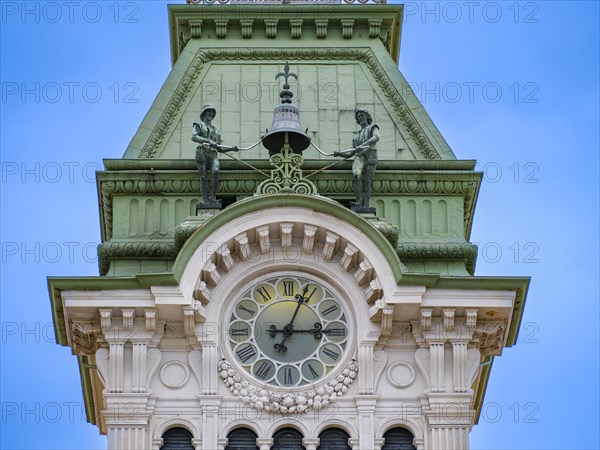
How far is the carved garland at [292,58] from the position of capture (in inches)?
2101

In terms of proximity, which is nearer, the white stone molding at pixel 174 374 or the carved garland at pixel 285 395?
the carved garland at pixel 285 395

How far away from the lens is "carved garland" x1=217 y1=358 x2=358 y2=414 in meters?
48.6

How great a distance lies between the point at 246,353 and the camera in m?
49.4

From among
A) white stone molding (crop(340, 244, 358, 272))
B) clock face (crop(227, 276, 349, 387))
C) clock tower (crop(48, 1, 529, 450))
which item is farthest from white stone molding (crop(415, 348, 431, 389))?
white stone molding (crop(340, 244, 358, 272))

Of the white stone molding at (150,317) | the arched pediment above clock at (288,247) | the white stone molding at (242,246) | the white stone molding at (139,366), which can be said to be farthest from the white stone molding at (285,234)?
the white stone molding at (139,366)

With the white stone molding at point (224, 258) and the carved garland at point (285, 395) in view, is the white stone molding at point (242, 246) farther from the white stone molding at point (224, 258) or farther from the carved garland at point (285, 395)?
the carved garland at point (285, 395)

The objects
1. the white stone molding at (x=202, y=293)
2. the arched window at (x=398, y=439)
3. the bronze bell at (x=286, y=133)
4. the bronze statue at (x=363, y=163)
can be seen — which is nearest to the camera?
the arched window at (x=398, y=439)

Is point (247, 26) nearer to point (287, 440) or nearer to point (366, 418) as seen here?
point (366, 418)

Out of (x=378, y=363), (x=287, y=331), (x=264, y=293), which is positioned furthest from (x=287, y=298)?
(x=378, y=363)

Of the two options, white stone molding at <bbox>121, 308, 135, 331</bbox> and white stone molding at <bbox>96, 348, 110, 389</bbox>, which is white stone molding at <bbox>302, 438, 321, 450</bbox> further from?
white stone molding at <bbox>121, 308, 135, 331</bbox>

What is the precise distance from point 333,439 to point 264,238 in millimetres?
4251

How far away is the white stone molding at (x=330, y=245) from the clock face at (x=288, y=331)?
2.14 ft

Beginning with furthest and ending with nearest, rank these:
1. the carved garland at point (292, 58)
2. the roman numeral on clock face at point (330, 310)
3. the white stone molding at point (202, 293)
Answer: the carved garland at point (292, 58) → the roman numeral on clock face at point (330, 310) → the white stone molding at point (202, 293)

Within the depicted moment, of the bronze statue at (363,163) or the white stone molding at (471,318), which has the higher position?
the bronze statue at (363,163)
